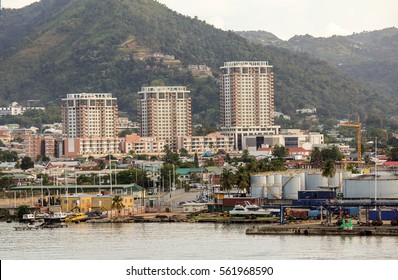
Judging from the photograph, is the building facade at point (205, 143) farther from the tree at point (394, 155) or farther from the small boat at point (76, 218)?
the small boat at point (76, 218)

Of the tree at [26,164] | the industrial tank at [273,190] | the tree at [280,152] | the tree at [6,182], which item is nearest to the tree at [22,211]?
the industrial tank at [273,190]

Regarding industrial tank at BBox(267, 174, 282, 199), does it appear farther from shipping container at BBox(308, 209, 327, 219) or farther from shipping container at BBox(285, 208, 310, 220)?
shipping container at BBox(308, 209, 327, 219)

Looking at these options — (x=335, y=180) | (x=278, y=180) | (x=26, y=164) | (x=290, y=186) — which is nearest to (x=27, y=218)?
(x=278, y=180)

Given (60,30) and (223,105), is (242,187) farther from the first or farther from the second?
(60,30)

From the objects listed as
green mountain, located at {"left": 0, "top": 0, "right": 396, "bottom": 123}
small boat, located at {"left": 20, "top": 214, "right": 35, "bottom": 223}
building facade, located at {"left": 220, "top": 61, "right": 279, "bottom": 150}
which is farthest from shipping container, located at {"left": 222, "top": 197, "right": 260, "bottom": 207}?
green mountain, located at {"left": 0, "top": 0, "right": 396, "bottom": 123}

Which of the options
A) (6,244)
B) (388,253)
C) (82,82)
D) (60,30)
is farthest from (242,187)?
(60,30)
